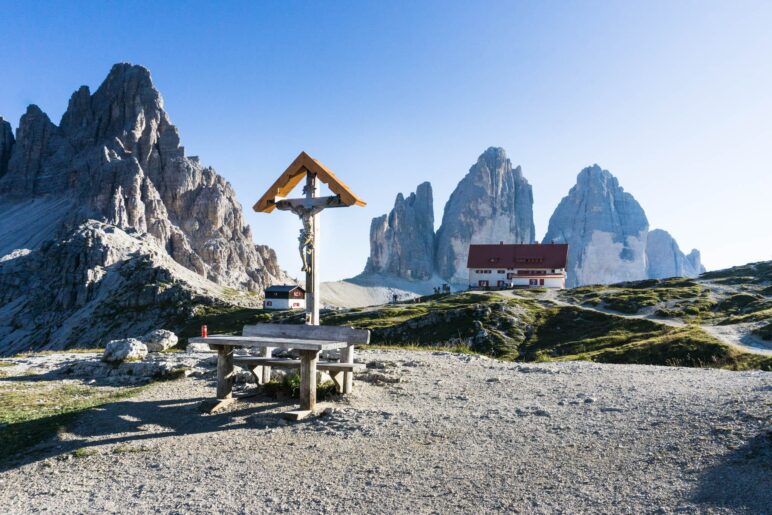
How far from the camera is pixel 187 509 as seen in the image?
6988mm

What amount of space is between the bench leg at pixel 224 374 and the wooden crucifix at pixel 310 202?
2340 millimetres

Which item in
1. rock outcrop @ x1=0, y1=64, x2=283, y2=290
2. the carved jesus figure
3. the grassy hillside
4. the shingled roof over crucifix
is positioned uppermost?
rock outcrop @ x1=0, y1=64, x2=283, y2=290

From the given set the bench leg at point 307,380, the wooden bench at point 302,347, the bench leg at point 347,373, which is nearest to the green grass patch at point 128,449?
the wooden bench at point 302,347

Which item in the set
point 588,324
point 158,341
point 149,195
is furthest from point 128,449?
point 149,195

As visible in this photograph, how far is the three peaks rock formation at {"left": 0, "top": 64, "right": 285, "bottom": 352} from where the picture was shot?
10494 cm

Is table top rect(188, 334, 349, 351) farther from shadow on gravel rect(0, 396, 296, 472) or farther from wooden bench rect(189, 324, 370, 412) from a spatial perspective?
shadow on gravel rect(0, 396, 296, 472)

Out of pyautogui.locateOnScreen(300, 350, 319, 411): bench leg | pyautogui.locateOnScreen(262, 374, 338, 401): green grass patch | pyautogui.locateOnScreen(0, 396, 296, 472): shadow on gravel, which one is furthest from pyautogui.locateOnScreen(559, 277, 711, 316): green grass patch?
pyautogui.locateOnScreen(0, 396, 296, 472): shadow on gravel

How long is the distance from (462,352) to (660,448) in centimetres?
1390

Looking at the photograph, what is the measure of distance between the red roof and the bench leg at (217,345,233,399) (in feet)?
360

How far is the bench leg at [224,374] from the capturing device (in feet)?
41.7

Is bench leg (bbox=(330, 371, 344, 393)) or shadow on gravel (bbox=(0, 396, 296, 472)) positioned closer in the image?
shadow on gravel (bbox=(0, 396, 296, 472))

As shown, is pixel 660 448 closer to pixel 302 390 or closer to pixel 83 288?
pixel 302 390

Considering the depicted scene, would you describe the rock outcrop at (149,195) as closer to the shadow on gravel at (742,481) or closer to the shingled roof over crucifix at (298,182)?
the shingled roof over crucifix at (298,182)

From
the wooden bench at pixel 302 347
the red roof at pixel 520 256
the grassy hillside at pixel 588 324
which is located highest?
the red roof at pixel 520 256
